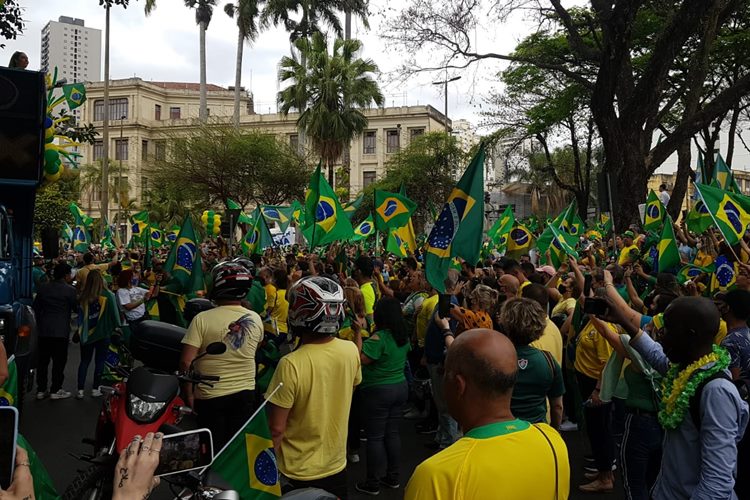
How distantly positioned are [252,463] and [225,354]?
1518mm

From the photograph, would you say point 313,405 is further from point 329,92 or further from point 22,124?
point 329,92

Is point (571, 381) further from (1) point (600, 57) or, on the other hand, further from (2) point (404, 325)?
(1) point (600, 57)

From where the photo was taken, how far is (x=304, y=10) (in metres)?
39.3

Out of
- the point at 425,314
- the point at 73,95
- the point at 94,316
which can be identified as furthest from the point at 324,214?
the point at 73,95

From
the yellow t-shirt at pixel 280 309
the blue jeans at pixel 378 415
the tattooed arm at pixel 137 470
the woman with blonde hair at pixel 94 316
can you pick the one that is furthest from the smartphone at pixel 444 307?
the woman with blonde hair at pixel 94 316

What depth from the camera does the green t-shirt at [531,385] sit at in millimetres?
4129

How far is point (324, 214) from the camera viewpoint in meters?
11.3

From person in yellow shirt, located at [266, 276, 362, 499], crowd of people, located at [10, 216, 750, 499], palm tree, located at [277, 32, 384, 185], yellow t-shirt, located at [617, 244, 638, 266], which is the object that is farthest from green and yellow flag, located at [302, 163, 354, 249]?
palm tree, located at [277, 32, 384, 185]

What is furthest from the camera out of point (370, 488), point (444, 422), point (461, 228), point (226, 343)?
point (461, 228)

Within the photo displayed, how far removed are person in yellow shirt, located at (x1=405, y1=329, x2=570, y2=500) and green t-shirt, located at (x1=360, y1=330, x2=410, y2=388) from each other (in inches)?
123

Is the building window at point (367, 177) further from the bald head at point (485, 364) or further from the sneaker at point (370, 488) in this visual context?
the bald head at point (485, 364)

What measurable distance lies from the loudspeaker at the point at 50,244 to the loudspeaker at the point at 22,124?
181 centimetres

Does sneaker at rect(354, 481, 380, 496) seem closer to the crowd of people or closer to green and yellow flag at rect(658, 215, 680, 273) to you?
the crowd of people

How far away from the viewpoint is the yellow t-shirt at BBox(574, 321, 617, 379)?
5754mm
